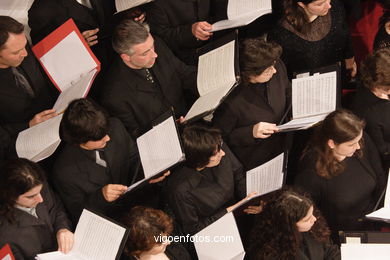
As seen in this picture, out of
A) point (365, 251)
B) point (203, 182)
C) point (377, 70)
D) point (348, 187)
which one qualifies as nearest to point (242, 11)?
point (377, 70)

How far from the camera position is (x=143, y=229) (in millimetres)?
3078

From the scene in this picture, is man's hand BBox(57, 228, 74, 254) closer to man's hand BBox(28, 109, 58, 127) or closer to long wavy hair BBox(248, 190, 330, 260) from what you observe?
man's hand BBox(28, 109, 58, 127)

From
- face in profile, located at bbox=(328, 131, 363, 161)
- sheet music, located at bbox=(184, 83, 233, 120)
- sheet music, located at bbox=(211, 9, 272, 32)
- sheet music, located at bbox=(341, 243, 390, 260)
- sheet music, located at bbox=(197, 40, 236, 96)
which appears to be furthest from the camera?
sheet music, located at bbox=(211, 9, 272, 32)

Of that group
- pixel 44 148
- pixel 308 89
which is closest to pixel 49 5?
pixel 44 148

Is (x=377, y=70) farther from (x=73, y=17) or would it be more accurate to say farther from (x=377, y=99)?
(x=73, y=17)

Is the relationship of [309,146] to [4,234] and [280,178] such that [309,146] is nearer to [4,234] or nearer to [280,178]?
[280,178]

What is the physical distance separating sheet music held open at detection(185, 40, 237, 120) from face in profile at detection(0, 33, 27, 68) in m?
1.08

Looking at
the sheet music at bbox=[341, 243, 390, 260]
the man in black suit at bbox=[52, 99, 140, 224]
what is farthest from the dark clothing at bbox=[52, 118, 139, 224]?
the sheet music at bbox=[341, 243, 390, 260]

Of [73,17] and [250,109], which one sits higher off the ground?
[73,17]

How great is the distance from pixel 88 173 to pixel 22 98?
698mm

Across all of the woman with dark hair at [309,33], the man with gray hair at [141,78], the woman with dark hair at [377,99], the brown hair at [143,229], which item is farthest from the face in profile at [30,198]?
the woman with dark hair at [377,99]

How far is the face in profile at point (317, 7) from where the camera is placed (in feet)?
12.2

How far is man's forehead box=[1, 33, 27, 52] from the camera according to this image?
3346 mm

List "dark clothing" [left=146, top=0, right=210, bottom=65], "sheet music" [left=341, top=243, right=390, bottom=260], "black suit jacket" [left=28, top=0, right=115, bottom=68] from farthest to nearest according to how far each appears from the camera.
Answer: "dark clothing" [left=146, top=0, right=210, bottom=65] < "black suit jacket" [left=28, top=0, right=115, bottom=68] < "sheet music" [left=341, top=243, right=390, bottom=260]
